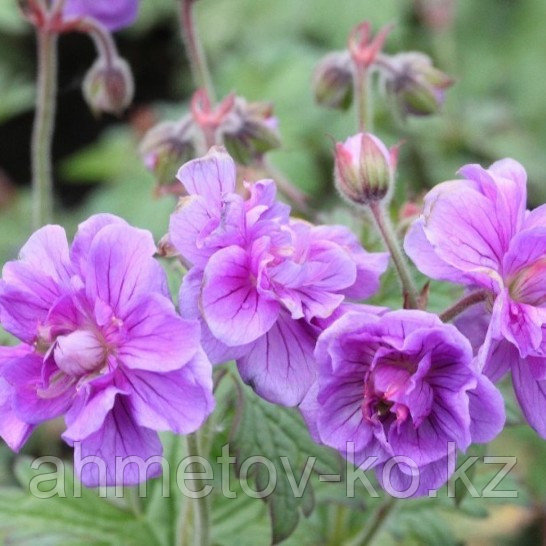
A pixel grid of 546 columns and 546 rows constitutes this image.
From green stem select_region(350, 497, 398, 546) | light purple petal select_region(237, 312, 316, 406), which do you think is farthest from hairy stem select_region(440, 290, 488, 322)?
green stem select_region(350, 497, 398, 546)

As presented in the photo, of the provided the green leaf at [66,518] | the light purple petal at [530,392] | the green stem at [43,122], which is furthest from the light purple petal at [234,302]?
the green stem at [43,122]

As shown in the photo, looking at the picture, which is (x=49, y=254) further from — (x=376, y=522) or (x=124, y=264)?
(x=376, y=522)

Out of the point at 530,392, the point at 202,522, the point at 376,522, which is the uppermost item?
the point at 530,392

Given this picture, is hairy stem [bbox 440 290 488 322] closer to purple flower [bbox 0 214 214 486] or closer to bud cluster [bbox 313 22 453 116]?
purple flower [bbox 0 214 214 486]

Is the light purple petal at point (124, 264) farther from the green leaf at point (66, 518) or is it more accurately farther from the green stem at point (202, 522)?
the green leaf at point (66, 518)

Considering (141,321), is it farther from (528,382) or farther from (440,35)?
(440,35)

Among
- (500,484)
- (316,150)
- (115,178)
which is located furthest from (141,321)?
(115,178)

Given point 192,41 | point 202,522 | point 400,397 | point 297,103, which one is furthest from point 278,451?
point 297,103
